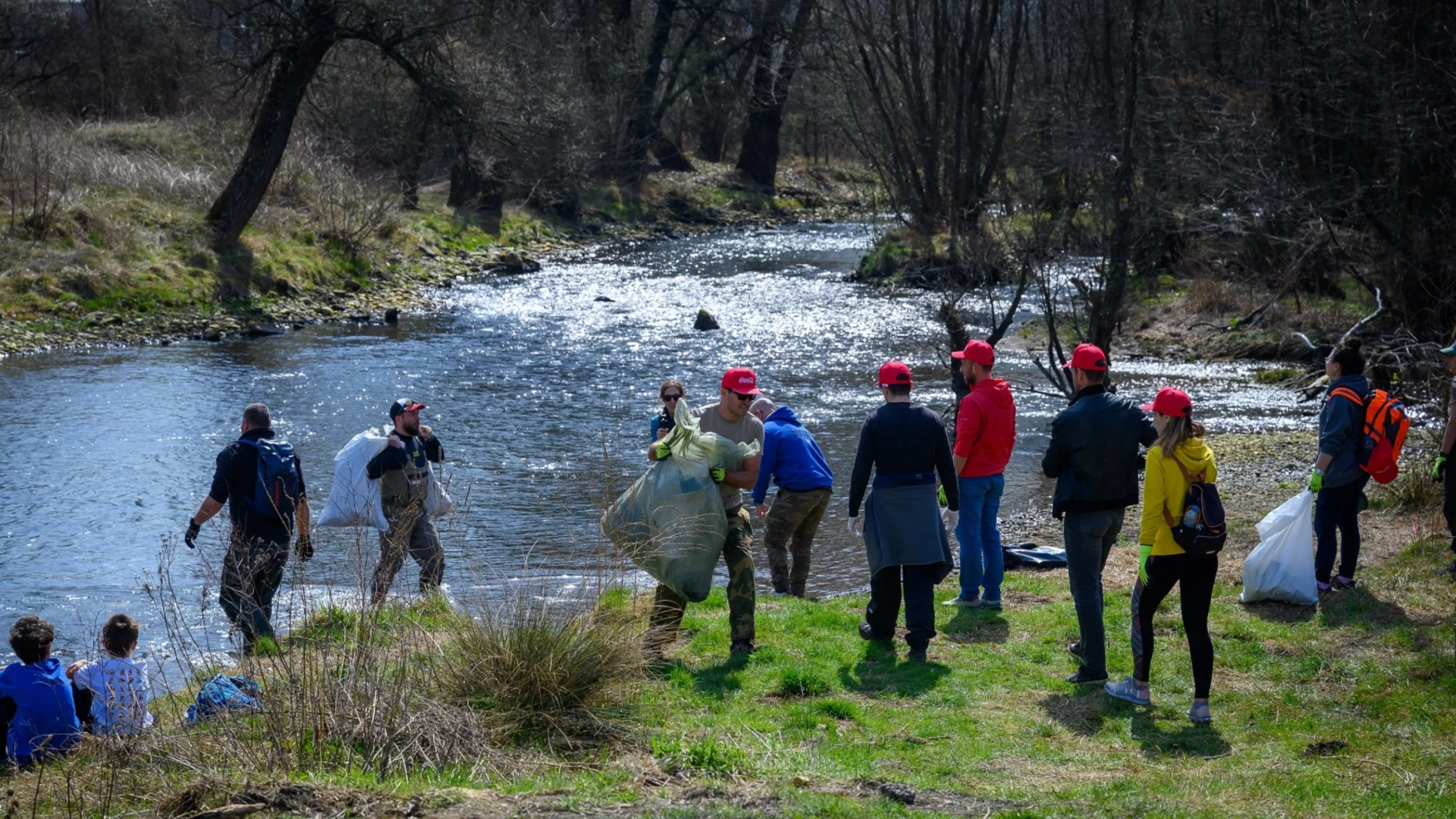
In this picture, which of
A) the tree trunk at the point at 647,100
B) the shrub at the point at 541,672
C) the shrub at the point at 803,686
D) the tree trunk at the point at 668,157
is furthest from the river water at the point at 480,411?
the tree trunk at the point at 668,157

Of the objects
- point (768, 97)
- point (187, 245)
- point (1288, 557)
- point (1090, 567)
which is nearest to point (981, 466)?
point (1090, 567)

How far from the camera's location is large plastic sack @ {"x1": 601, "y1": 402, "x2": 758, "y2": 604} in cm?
750

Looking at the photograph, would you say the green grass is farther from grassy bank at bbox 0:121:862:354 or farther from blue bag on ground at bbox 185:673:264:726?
grassy bank at bbox 0:121:862:354

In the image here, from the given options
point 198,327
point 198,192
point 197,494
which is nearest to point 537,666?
point 197,494

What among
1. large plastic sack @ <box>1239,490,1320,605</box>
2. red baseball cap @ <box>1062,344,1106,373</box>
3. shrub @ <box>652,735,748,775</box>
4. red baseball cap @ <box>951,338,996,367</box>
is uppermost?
red baseball cap @ <box>1062,344,1106,373</box>

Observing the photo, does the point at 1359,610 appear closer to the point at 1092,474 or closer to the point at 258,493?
the point at 1092,474

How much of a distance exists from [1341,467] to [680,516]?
4.44 meters

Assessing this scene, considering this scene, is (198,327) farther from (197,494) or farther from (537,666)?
(537,666)

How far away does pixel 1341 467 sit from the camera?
342 inches

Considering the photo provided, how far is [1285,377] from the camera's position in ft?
63.8

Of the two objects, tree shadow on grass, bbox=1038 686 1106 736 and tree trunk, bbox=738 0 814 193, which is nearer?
tree shadow on grass, bbox=1038 686 1106 736

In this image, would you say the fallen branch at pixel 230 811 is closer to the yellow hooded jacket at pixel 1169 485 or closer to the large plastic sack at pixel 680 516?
the large plastic sack at pixel 680 516

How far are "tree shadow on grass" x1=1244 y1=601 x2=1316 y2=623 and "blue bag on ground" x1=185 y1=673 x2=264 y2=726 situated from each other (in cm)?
603

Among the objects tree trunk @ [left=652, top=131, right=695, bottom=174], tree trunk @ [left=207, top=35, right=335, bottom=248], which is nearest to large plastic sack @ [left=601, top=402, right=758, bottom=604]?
tree trunk @ [left=207, top=35, right=335, bottom=248]
